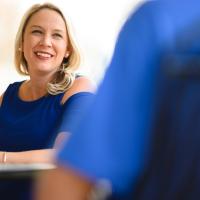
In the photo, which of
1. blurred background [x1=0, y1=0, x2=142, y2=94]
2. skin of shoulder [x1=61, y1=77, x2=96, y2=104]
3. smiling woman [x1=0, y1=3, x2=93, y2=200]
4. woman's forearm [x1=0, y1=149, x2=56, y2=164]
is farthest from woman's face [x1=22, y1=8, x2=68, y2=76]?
blurred background [x1=0, y1=0, x2=142, y2=94]

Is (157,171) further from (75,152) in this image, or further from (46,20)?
(46,20)

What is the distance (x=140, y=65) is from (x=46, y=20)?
1401 mm

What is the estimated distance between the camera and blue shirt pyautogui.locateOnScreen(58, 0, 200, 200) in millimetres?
418

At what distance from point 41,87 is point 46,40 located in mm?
202

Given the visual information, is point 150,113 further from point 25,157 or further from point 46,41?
point 46,41

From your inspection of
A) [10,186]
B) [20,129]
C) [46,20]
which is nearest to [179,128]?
[10,186]

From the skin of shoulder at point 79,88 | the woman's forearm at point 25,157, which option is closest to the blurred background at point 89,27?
the skin of shoulder at point 79,88

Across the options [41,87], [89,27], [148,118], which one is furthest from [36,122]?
[148,118]

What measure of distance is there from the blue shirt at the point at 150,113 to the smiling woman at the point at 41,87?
39.3 inches

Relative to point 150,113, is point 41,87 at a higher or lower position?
lower

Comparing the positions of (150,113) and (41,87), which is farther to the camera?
(41,87)

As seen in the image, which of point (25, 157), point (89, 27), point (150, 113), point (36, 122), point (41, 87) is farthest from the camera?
point (89, 27)

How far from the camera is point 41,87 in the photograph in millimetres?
1742

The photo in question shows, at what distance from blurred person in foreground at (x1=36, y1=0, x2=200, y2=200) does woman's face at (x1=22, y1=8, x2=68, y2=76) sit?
135cm
